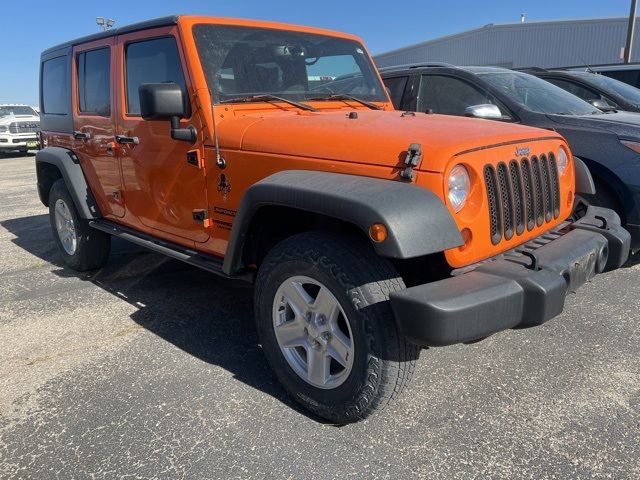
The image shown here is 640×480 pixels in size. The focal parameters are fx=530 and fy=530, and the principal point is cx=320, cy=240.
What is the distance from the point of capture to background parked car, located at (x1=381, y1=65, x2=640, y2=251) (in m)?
4.08

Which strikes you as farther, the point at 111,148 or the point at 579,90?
the point at 579,90

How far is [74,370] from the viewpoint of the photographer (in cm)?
311

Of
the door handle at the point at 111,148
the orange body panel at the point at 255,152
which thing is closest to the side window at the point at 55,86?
Result: the orange body panel at the point at 255,152

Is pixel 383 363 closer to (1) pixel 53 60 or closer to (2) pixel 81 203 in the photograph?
(2) pixel 81 203

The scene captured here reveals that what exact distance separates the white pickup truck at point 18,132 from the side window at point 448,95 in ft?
53.4

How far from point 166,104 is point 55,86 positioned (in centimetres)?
270

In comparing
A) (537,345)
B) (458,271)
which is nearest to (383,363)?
(458,271)

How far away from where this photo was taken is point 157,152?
3.45 m

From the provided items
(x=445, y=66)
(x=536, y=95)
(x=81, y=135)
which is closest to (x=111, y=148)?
(x=81, y=135)

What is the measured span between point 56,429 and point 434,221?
2033mm

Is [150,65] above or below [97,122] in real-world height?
above

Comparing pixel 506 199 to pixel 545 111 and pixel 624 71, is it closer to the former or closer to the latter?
pixel 545 111

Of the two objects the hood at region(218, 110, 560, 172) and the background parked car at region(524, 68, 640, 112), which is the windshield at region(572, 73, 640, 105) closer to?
the background parked car at region(524, 68, 640, 112)

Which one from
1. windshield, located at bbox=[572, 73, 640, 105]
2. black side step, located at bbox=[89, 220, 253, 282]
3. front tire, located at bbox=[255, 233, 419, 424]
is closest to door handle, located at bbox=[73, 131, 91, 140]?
black side step, located at bbox=[89, 220, 253, 282]
